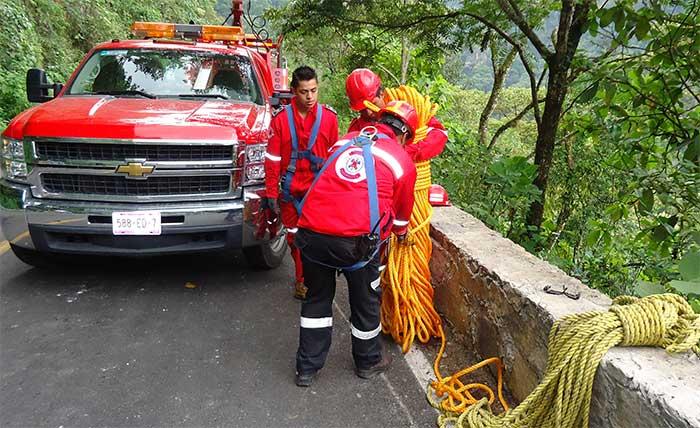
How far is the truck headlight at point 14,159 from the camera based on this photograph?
371 centimetres

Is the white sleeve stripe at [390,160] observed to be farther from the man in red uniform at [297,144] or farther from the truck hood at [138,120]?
the truck hood at [138,120]

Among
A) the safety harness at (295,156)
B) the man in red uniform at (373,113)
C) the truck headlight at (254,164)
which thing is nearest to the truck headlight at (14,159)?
the truck headlight at (254,164)

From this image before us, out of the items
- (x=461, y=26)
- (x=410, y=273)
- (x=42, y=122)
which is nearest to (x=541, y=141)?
(x=461, y=26)

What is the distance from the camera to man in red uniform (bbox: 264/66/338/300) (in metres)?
3.55

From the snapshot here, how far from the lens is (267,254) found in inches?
174

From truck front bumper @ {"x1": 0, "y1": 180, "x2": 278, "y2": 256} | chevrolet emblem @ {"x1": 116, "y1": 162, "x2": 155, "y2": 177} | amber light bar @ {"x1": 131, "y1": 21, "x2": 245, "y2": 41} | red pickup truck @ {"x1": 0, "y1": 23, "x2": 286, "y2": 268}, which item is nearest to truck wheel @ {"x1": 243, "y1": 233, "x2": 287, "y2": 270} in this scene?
red pickup truck @ {"x1": 0, "y1": 23, "x2": 286, "y2": 268}

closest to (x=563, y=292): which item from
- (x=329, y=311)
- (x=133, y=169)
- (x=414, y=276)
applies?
(x=414, y=276)

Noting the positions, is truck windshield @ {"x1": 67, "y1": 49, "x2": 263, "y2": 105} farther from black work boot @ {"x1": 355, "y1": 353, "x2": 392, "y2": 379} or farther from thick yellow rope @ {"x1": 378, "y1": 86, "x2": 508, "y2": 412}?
black work boot @ {"x1": 355, "y1": 353, "x2": 392, "y2": 379}

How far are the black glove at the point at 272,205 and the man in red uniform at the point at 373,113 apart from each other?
0.81 meters

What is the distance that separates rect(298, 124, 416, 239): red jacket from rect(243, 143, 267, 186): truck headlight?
122 cm

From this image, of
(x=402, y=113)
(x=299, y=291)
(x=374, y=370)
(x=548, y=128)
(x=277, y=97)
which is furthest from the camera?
(x=548, y=128)

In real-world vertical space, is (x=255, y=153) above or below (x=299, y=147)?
below

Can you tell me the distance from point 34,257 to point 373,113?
297 centimetres

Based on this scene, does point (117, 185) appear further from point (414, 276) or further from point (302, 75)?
point (414, 276)
